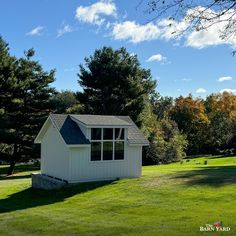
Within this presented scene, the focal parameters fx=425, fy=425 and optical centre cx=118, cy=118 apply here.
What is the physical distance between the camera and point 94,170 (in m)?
23.4

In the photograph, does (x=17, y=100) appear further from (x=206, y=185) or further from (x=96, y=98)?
(x=206, y=185)

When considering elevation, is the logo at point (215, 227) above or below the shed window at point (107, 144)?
below

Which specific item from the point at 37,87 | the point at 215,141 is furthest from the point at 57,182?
the point at 215,141

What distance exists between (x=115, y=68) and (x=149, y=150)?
10563mm

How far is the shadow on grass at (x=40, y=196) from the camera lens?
19.0 m

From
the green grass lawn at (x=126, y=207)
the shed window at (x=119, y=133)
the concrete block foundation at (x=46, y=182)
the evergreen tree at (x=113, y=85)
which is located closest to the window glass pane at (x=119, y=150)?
the shed window at (x=119, y=133)

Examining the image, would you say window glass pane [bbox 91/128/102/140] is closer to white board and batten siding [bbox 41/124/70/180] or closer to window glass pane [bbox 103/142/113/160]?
window glass pane [bbox 103/142/113/160]

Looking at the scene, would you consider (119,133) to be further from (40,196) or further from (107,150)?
(40,196)

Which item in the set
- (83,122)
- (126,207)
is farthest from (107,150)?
(126,207)

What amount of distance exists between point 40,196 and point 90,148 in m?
3.68

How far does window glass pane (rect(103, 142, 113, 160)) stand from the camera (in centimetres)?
2389

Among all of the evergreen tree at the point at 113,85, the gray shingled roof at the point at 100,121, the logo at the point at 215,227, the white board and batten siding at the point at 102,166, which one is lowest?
the logo at the point at 215,227

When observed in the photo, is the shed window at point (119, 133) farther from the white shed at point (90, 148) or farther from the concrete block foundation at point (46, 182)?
the concrete block foundation at point (46, 182)

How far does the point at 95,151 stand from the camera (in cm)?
2350
